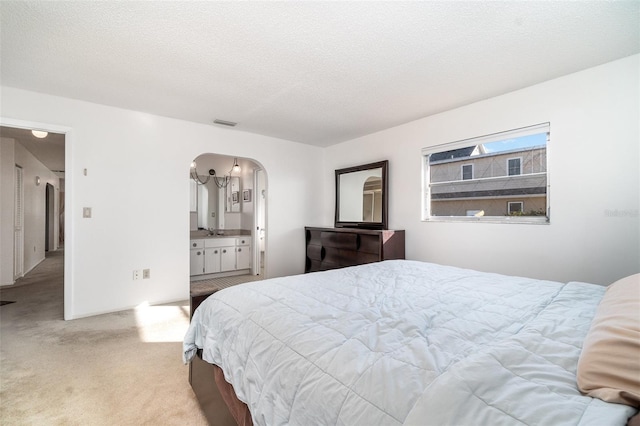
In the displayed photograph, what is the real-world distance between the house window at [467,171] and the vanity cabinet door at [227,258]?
13.3 feet

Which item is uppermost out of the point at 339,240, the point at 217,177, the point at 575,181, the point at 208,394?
the point at 217,177

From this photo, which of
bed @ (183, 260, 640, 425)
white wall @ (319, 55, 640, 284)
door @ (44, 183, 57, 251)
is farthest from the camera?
door @ (44, 183, 57, 251)

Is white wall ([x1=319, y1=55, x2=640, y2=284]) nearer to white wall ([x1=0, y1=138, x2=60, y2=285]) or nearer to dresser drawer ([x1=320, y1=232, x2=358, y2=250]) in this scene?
dresser drawer ([x1=320, y1=232, x2=358, y2=250])


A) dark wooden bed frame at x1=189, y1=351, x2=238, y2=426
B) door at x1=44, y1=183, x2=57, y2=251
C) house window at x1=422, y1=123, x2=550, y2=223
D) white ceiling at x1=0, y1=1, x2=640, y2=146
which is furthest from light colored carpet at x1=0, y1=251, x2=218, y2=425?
door at x1=44, y1=183, x2=57, y2=251

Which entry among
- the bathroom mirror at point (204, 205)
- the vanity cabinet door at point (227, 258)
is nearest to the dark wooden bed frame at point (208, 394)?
the vanity cabinet door at point (227, 258)

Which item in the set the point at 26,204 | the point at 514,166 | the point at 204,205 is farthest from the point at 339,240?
the point at 26,204

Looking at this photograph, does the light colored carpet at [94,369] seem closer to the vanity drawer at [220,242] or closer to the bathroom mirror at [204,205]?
the vanity drawer at [220,242]

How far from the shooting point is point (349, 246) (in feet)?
13.0

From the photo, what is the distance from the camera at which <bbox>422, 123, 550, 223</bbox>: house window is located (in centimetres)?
272

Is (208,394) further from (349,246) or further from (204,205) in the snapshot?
(204,205)

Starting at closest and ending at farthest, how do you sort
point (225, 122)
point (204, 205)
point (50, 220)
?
point (225, 122)
point (204, 205)
point (50, 220)

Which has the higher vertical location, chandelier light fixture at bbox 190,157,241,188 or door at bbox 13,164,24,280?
chandelier light fixture at bbox 190,157,241,188

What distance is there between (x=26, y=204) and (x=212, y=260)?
365cm

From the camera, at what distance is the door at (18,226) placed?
4.70 meters
